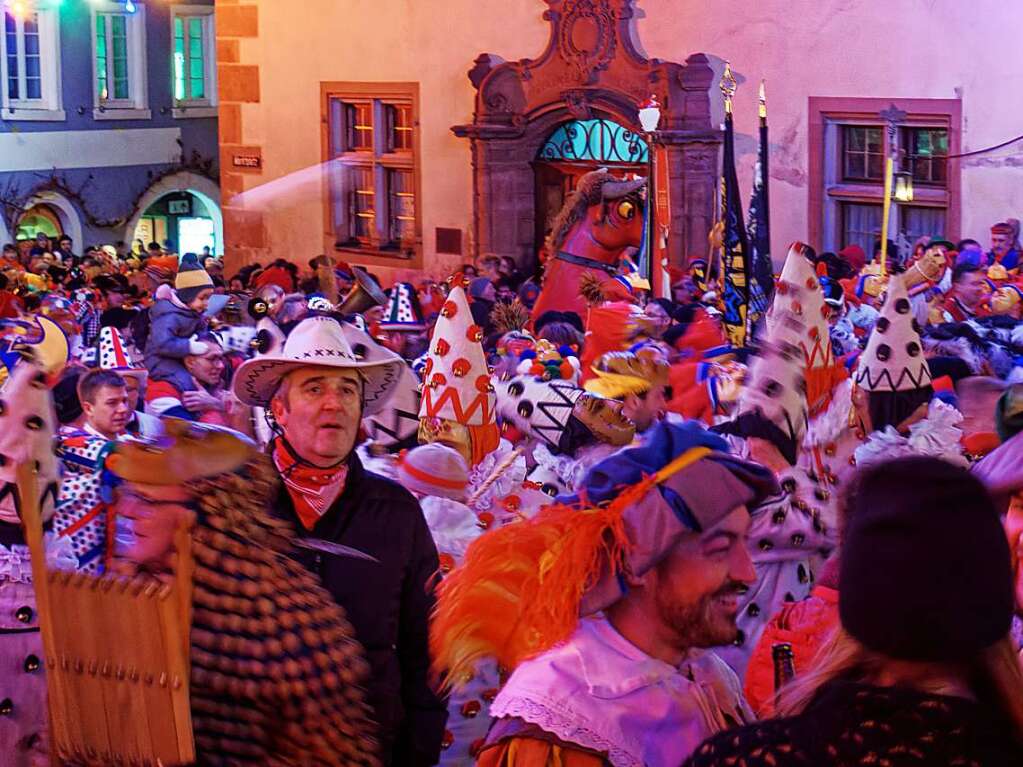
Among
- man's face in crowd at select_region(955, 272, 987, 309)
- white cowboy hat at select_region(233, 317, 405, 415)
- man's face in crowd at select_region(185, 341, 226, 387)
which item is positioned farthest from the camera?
man's face in crowd at select_region(955, 272, 987, 309)

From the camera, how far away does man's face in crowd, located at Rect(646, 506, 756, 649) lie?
122 inches

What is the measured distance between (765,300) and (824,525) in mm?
4377

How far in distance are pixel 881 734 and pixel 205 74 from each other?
1056 inches

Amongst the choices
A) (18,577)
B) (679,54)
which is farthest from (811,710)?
(679,54)

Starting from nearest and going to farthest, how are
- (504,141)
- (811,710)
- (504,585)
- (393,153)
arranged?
1. (811,710)
2. (504,585)
3. (504,141)
4. (393,153)

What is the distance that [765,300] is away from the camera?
366 inches

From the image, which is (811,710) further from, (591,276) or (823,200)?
(823,200)

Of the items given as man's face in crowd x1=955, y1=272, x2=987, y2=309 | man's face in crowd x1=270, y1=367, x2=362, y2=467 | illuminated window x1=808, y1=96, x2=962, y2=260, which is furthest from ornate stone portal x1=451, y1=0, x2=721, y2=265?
man's face in crowd x1=270, y1=367, x2=362, y2=467

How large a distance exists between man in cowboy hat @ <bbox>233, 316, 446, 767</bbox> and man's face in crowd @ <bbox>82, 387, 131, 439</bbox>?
204 cm

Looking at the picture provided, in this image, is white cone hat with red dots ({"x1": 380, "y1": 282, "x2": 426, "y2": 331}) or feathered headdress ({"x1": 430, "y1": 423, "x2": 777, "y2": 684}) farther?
white cone hat with red dots ({"x1": 380, "y1": 282, "x2": 426, "y2": 331})

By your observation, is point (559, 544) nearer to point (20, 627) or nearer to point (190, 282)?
point (20, 627)

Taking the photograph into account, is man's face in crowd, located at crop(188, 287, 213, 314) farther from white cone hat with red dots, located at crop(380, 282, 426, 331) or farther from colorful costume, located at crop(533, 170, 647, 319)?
colorful costume, located at crop(533, 170, 647, 319)

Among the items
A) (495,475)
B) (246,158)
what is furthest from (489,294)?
(246,158)

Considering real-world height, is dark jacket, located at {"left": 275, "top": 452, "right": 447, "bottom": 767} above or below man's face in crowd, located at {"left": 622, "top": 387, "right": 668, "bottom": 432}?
below
